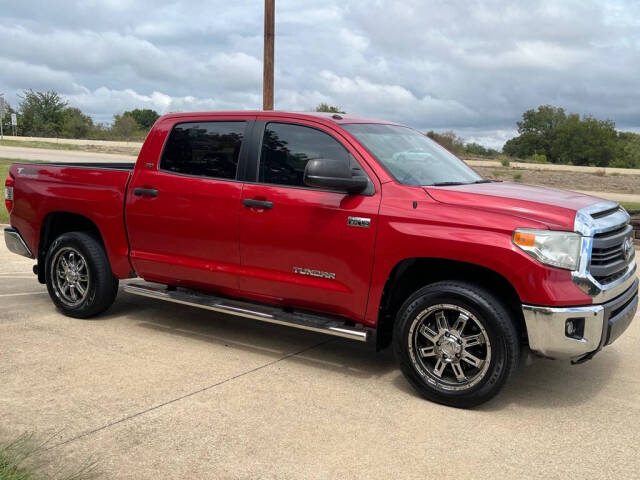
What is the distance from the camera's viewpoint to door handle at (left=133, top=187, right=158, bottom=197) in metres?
5.89

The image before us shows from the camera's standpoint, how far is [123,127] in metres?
67.8

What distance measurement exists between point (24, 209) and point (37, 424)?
10.8 ft

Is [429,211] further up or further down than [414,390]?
further up

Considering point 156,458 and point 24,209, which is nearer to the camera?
point 156,458

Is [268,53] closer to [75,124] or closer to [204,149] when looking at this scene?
[204,149]

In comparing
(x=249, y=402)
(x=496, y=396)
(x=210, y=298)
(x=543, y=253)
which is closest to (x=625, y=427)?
(x=496, y=396)

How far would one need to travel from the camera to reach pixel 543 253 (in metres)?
4.29

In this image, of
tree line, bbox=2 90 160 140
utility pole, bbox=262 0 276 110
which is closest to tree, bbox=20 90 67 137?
tree line, bbox=2 90 160 140

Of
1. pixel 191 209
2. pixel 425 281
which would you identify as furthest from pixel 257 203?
pixel 425 281

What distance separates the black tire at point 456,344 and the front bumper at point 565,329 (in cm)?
15

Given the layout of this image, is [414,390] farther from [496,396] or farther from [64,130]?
[64,130]

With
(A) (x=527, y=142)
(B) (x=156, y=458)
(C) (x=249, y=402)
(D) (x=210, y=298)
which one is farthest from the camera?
(A) (x=527, y=142)

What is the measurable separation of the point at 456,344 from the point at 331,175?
1397mm

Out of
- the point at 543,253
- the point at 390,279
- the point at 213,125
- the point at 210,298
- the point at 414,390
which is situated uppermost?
the point at 213,125
